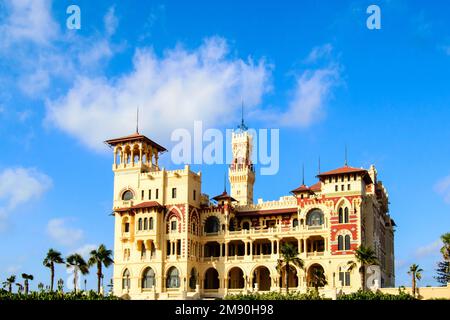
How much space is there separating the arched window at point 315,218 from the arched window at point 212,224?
1298cm

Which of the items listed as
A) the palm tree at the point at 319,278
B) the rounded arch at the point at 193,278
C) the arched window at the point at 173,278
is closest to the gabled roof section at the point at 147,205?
the arched window at the point at 173,278

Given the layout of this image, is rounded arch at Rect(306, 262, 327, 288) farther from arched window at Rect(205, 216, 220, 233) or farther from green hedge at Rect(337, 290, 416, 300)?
arched window at Rect(205, 216, 220, 233)

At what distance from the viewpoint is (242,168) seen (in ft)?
433

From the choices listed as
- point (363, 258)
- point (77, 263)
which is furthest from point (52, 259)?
point (363, 258)

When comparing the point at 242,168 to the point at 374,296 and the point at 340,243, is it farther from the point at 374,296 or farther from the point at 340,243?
the point at 374,296

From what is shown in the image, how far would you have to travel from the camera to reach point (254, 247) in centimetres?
9650

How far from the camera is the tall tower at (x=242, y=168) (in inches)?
5118

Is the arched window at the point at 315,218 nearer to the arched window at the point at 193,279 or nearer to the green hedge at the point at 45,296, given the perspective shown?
the arched window at the point at 193,279

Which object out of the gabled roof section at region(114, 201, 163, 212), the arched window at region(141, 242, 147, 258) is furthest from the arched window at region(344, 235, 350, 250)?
the arched window at region(141, 242, 147, 258)

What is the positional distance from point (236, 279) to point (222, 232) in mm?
7263

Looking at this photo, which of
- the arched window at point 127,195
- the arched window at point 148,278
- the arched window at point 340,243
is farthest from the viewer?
the arched window at point 127,195

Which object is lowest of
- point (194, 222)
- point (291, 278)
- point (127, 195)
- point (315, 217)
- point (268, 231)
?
point (291, 278)
